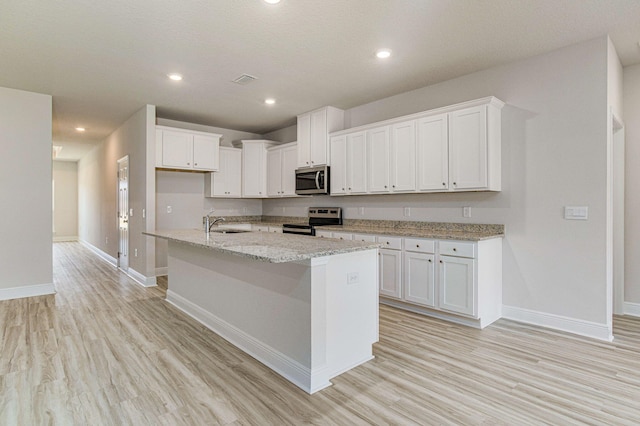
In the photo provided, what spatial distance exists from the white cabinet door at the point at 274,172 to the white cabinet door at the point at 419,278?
10.0 ft

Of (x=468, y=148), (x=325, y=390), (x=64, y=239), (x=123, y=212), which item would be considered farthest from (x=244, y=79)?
(x=64, y=239)

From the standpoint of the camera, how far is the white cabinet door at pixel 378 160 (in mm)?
4352

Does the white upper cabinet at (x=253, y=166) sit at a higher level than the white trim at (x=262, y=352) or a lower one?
higher

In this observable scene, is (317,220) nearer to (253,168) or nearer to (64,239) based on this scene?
(253,168)

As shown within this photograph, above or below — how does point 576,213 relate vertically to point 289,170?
below

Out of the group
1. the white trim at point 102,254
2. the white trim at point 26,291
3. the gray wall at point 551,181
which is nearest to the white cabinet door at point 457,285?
the gray wall at point 551,181

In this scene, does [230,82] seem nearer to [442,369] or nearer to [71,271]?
[442,369]

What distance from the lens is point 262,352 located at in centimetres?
265

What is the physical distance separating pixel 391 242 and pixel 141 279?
12.8ft

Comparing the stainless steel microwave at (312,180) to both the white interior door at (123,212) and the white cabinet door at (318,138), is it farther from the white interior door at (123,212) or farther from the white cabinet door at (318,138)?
the white interior door at (123,212)

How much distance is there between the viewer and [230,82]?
4152 mm

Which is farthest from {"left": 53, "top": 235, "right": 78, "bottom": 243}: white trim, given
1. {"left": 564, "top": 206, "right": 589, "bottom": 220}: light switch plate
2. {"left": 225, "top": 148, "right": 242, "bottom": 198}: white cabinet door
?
{"left": 564, "top": 206, "right": 589, "bottom": 220}: light switch plate

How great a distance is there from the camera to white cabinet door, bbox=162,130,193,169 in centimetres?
533

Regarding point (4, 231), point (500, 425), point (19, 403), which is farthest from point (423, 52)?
point (4, 231)
